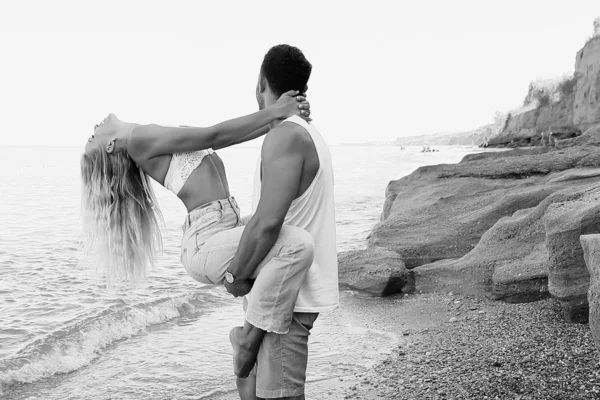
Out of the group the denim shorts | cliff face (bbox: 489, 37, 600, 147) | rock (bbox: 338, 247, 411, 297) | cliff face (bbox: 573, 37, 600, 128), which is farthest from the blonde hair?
cliff face (bbox: 573, 37, 600, 128)

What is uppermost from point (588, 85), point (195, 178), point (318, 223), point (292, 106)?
point (588, 85)

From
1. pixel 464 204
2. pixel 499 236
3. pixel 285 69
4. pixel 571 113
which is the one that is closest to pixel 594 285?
pixel 285 69

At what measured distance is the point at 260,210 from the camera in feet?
9.89

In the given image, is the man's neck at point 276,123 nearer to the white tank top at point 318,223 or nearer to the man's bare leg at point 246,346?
the white tank top at point 318,223

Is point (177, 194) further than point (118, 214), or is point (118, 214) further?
point (118, 214)

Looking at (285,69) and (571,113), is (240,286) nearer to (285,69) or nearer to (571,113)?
(285,69)

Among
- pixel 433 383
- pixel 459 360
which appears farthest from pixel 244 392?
pixel 459 360

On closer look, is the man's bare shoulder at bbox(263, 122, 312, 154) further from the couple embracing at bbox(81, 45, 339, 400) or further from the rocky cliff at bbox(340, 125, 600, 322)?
the rocky cliff at bbox(340, 125, 600, 322)

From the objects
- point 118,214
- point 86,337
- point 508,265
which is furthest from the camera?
point 86,337

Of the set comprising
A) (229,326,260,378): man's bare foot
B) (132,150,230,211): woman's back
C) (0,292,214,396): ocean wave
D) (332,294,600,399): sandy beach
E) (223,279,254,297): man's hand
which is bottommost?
(0,292,214,396): ocean wave

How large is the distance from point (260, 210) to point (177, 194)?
679mm

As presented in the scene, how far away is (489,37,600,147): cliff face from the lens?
5491 cm

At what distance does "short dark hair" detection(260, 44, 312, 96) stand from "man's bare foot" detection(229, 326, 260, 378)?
124cm

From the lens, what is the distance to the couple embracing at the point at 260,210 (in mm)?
3066
